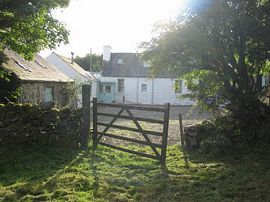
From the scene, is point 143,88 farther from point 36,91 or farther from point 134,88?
point 36,91

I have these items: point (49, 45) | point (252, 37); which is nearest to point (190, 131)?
point (252, 37)

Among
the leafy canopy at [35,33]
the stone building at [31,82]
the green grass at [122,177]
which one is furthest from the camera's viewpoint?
the stone building at [31,82]

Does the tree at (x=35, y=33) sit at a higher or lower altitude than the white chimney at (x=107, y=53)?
lower

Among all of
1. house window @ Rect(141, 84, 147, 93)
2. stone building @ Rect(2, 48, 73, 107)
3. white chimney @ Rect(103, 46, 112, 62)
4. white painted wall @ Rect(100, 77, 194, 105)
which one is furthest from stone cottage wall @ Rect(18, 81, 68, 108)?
white chimney @ Rect(103, 46, 112, 62)

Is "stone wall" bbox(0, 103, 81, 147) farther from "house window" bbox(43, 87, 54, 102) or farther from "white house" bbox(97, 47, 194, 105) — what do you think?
"white house" bbox(97, 47, 194, 105)

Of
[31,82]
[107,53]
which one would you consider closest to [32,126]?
[31,82]

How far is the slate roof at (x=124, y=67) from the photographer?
140ft

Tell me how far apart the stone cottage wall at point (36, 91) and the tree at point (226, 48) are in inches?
371

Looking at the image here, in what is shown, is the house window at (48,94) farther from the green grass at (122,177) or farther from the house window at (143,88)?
the house window at (143,88)

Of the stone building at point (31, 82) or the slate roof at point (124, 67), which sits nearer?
the stone building at point (31, 82)

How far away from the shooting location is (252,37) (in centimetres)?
1003

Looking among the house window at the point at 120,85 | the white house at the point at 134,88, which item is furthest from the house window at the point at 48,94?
the house window at the point at 120,85

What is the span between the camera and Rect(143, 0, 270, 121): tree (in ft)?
32.5

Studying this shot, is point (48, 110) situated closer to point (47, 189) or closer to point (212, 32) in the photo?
point (47, 189)
